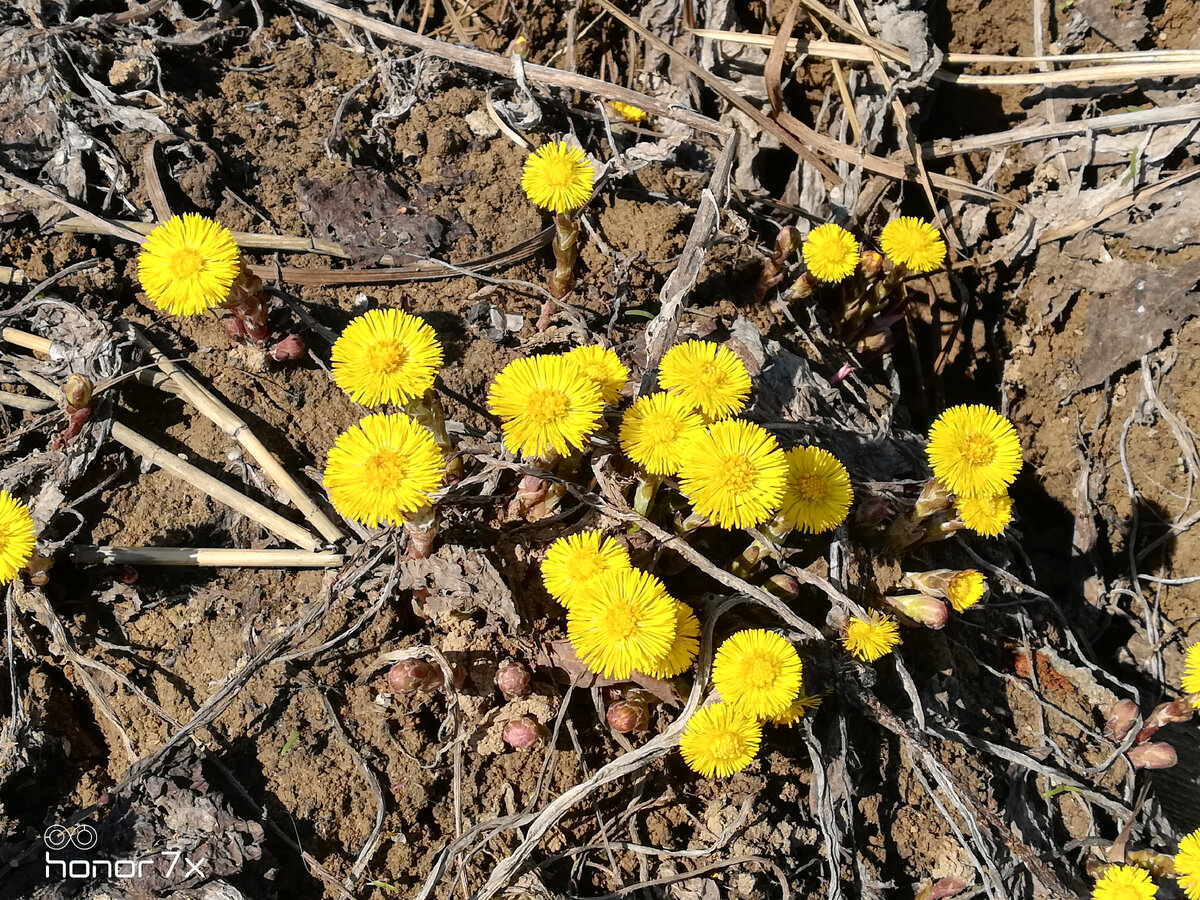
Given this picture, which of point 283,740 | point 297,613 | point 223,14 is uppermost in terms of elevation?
point 223,14

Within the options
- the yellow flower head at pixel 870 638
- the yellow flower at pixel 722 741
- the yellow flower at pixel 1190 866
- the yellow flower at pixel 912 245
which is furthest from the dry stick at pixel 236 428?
the yellow flower at pixel 1190 866

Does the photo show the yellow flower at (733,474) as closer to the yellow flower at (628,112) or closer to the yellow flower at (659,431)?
the yellow flower at (659,431)

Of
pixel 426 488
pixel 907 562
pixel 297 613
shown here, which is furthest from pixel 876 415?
pixel 297 613

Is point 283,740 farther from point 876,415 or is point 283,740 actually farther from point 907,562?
point 876,415

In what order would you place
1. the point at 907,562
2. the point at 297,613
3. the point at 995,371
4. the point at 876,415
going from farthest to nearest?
the point at 995,371 < the point at 876,415 < the point at 907,562 < the point at 297,613

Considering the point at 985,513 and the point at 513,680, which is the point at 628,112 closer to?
the point at 985,513

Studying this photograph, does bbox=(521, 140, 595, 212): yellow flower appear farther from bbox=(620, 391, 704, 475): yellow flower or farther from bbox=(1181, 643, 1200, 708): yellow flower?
bbox=(1181, 643, 1200, 708): yellow flower

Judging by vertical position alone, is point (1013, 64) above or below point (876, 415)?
above
